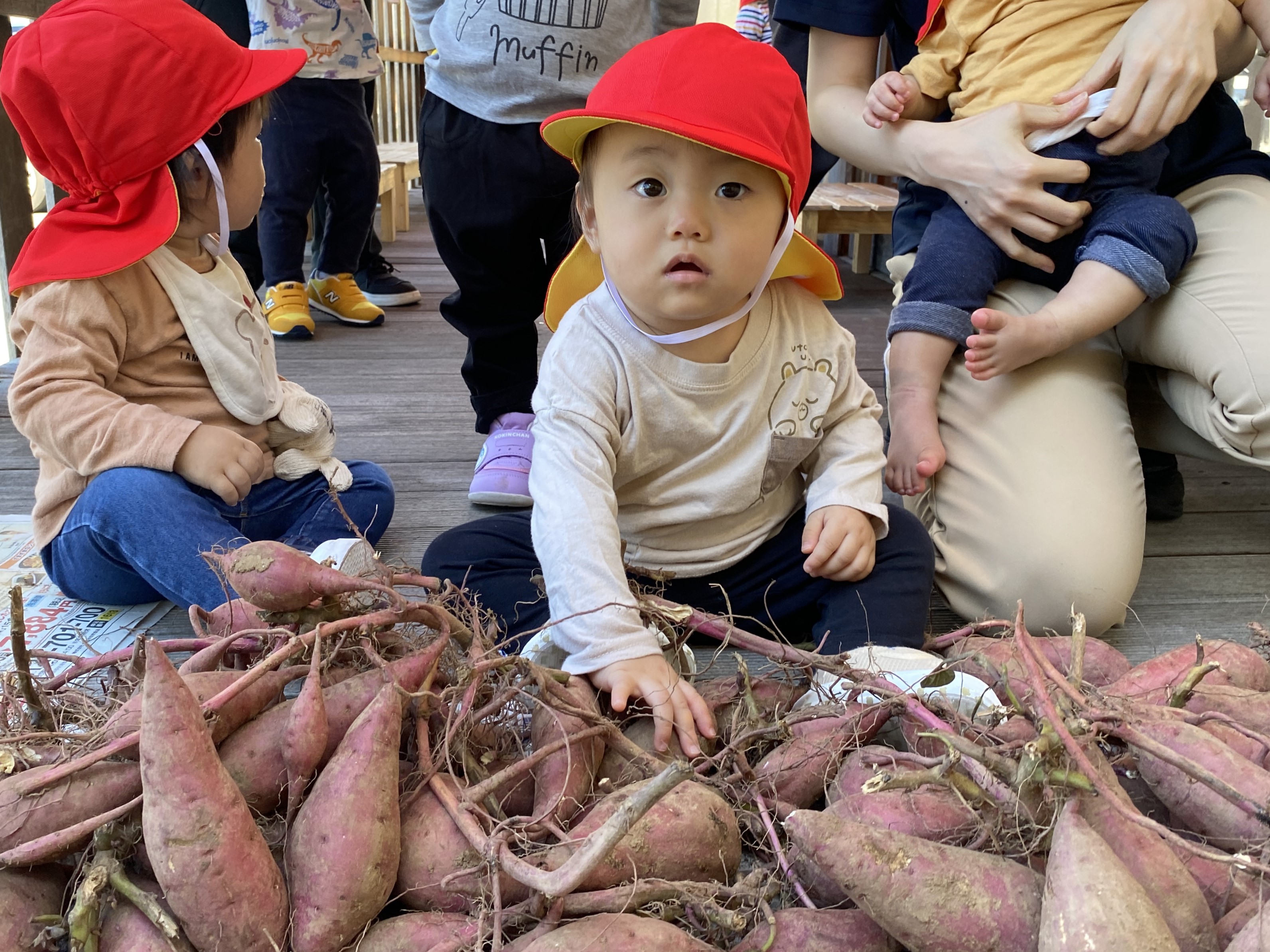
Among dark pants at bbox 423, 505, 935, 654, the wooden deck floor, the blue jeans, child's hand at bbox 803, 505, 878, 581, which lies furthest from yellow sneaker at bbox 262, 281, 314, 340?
child's hand at bbox 803, 505, 878, 581

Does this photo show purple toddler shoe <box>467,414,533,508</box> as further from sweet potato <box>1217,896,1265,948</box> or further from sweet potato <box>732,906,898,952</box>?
sweet potato <box>1217,896,1265,948</box>

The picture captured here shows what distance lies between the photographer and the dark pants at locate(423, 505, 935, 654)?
3.58ft

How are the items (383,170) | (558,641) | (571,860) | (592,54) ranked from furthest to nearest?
(383,170) < (592,54) < (558,641) < (571,860)

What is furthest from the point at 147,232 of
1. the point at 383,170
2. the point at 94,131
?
the point at 383,170

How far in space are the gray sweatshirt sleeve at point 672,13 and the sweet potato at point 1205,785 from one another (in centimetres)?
146

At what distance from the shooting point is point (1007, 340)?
124cm

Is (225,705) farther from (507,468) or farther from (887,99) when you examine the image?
(887,99)

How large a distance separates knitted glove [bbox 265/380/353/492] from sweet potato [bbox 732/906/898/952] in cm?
98

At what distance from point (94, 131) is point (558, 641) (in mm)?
868

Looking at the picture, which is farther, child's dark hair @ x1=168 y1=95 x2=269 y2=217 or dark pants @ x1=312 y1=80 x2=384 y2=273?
dark pants @ x1=312 y1=80 x2=384 y2=273

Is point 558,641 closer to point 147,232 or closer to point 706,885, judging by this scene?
point 706,885

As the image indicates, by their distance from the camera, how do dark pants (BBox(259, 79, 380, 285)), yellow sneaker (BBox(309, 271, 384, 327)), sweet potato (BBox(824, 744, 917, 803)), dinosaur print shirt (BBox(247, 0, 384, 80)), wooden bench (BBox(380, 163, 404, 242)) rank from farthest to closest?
1. wooden bench (BBox(380, 163, 404, 242))
2. yellow sneaker (BBox(309, 271, 384, 327))
3. dark pants (BBox(259, 79, 380, 285))
4. dinosaur print shirt (BBox(247, 0, 384, 80))
5. sweet potato (BBox(824, 744, 917, 803))

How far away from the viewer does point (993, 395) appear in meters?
1.35

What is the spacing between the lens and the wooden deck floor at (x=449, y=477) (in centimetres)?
131
